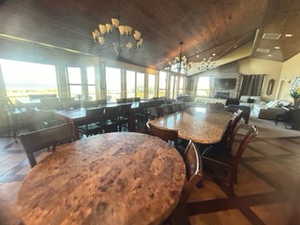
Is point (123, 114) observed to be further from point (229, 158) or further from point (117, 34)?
point (229, 158)

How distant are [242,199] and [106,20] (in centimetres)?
414

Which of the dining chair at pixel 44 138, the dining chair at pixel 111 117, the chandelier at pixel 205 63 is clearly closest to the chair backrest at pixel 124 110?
the dining chair at pixel 111 117

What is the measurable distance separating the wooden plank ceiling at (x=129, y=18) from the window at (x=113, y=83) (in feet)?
2.63

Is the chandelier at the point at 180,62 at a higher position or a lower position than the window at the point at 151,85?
higher

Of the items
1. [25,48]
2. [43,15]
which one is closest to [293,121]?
[43,15]

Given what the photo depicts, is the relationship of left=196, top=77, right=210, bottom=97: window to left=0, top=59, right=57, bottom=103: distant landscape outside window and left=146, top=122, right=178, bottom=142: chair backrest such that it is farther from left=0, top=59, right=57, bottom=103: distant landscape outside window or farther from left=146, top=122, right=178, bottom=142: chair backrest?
left=146, top=122, right=178, bottom=142: chair backrest

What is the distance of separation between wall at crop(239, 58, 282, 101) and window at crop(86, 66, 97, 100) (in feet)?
33.5

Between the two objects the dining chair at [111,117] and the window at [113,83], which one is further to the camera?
the window at [113,83]

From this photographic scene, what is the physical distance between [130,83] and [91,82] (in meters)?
1.94

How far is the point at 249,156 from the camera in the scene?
9.44 feet

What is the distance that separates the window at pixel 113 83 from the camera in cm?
545

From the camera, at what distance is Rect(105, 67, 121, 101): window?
5.45m

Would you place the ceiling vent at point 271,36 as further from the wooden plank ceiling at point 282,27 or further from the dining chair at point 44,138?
the dining chair at point 44,138

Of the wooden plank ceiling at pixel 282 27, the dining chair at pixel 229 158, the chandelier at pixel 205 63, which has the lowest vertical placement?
the dining chair at pixel 229 158
